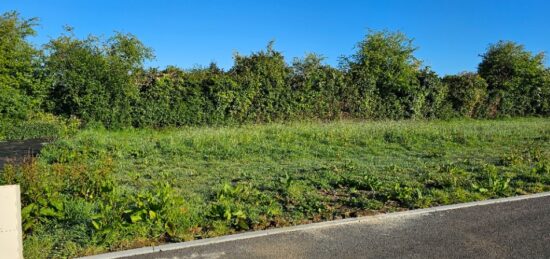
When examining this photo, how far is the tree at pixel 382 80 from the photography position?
18.2 meters

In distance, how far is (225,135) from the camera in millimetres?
11625

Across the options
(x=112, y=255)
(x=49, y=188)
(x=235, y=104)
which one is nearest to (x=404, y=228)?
(x=112, y=255)

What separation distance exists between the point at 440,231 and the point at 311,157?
4931mm

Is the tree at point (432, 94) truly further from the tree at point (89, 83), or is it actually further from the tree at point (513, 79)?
the tree at point (89, 83)

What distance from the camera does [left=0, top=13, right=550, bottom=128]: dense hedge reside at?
13.6 meters

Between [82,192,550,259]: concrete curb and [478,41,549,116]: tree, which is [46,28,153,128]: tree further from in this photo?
[478,41,549,116]: tree

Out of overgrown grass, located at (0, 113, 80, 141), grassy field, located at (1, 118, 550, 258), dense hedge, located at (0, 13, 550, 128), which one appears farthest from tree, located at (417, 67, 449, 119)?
overgrown grass, located at (0, 113, 80, 141)

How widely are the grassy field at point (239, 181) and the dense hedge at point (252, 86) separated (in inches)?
149

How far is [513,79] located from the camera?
A: 71.5 feet

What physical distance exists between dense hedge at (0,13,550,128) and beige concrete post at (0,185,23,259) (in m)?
10.7

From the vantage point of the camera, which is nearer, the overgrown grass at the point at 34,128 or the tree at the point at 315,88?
the overgrown grass at the point at 34,128

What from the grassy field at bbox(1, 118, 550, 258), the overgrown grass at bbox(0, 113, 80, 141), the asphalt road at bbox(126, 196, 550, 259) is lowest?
the asphalt road at bbox(126, 196, 550, 259)

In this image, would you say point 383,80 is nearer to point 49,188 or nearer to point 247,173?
point 247,173

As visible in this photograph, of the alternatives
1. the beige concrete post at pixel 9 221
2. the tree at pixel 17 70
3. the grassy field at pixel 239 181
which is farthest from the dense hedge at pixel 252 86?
the beige concrete post at pixel 9 221
